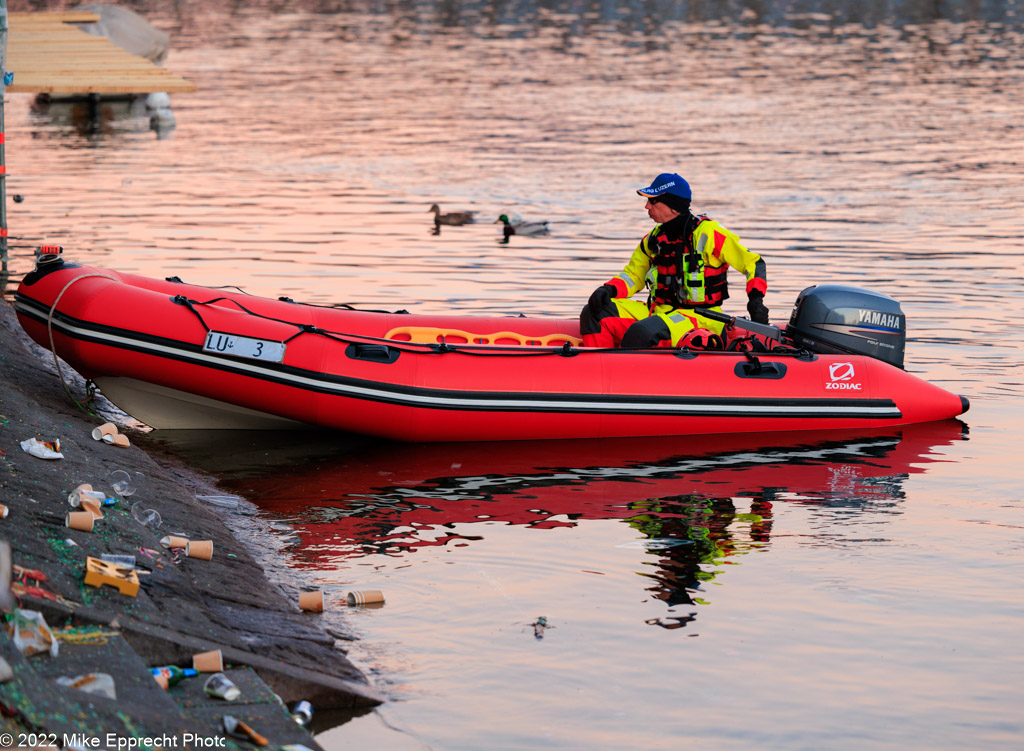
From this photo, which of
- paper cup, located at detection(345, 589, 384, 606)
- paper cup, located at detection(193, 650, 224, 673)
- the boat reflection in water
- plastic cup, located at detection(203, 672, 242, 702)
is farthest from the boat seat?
plastic cup, located at detection(203, 672, 242, 702)

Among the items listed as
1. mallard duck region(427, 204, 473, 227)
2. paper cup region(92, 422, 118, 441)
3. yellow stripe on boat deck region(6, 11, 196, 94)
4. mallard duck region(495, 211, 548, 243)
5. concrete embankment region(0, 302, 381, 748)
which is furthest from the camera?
mallard duck region(427, 204, 473, 227)

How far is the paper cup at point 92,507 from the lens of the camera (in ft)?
15.7

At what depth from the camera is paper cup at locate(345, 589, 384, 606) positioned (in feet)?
16.5

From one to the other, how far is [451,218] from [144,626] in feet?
33.1

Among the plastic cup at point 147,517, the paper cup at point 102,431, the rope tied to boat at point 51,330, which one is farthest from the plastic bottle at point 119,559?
the rope tied to boat at point 51,330

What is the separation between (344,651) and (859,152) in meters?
14.7

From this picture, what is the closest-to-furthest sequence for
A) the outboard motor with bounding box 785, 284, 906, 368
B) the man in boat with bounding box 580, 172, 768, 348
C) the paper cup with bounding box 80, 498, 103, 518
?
1. the paper cup with bounding box 80, 498, 103, 518
2. the man in boat with bounding box 580, 172, 768, 348
3. the outboard motor with bounding box 785, 284, 906, 368

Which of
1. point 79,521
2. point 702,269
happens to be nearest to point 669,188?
point 702,269

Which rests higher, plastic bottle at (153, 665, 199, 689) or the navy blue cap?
the navy blue cap

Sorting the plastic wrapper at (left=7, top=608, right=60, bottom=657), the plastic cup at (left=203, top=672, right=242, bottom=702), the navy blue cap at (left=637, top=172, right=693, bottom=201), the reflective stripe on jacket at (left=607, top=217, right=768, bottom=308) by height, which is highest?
the navy blue cap at (left=637, top=172, right=693, bottom=201)

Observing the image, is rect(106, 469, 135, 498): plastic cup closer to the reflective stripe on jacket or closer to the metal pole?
the reflective stripe on jacket

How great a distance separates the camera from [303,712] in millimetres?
4016

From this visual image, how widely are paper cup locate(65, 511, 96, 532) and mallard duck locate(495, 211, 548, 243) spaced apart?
881 cm

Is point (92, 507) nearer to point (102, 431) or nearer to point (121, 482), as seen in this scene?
point (121, 482)
